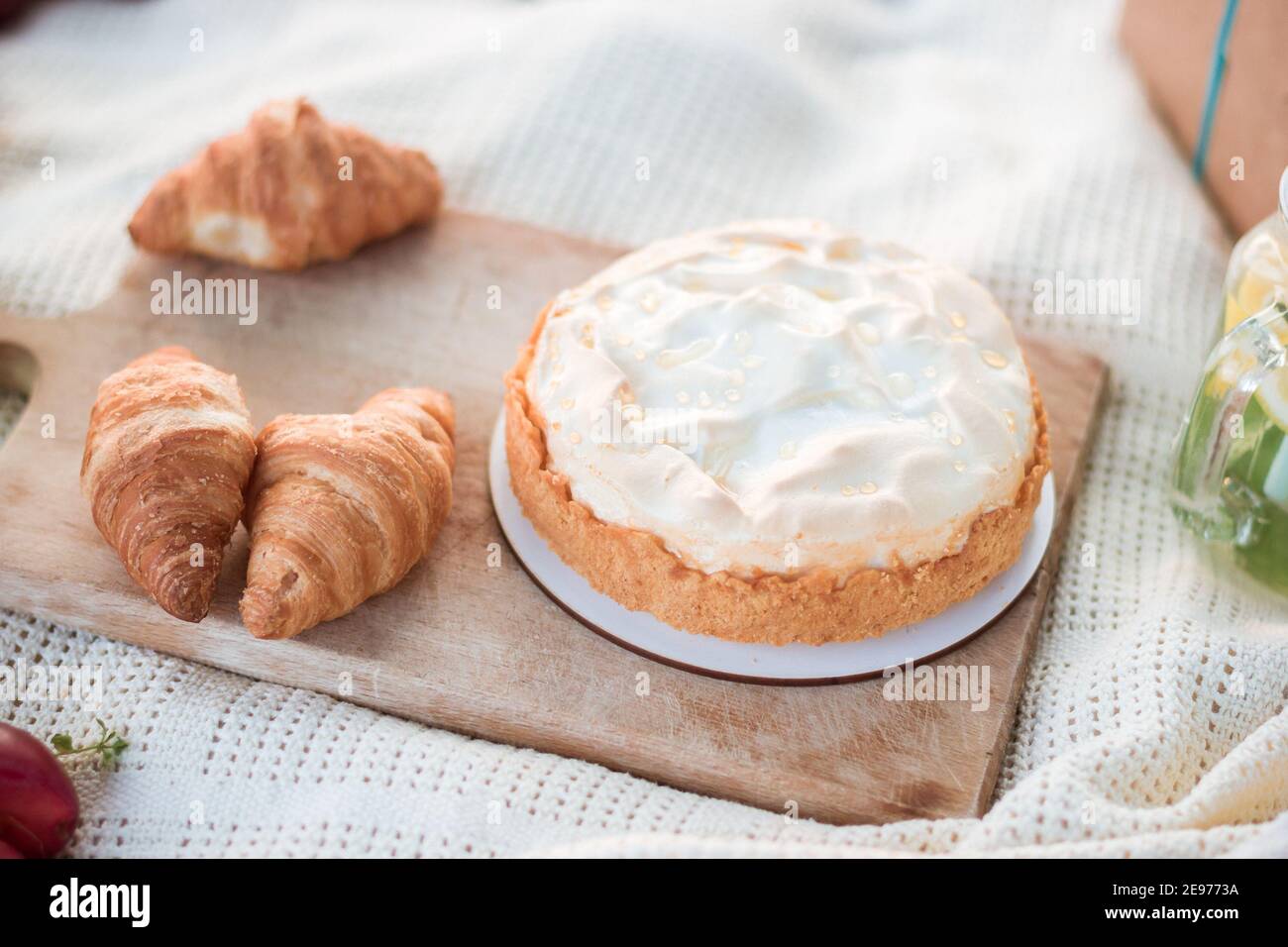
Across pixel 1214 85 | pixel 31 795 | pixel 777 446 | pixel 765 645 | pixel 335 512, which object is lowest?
pixel 31 795

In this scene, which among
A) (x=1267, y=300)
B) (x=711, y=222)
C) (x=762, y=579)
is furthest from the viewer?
(x=711, y=222)

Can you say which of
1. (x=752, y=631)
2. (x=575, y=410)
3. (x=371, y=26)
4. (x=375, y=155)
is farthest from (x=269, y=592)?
(x=371, y=26)

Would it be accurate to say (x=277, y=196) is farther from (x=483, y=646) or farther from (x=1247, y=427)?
(x=1247, y=427)

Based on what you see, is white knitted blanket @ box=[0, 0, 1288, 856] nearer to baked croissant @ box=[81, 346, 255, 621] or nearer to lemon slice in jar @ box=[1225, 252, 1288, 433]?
baked croissant @ box=[81, 346, 255, 621]

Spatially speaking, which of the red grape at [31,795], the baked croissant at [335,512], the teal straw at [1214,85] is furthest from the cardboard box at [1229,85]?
the red grape at [31,795]

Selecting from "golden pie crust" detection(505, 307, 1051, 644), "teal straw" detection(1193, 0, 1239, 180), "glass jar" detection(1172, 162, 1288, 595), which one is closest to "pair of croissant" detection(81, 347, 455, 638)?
"golden pie crust" detection(505, 307, 1051, 644)

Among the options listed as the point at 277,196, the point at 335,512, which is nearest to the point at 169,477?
the point at 335,512
